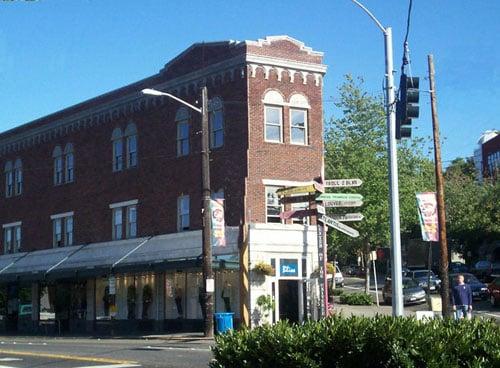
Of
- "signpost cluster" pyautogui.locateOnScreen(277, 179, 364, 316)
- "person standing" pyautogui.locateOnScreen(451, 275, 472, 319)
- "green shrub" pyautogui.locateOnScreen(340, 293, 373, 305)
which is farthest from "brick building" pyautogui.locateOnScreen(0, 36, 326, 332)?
"person standing" pyautogui.locateOnScreen(451, 275, 472, 319)

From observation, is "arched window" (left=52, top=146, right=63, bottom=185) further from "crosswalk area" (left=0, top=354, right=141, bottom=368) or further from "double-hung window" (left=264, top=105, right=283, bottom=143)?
"crosswalk area" (left=0, top=354, right=141, bottom=368)

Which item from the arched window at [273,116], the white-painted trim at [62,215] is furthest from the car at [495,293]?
the white-painted trim at [62,215]

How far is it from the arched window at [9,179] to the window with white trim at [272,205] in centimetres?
2115

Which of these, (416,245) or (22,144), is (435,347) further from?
(22,144)

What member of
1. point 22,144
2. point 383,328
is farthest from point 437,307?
point 22,144

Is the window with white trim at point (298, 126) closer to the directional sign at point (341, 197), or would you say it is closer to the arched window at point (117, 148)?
the directional sign at point (341, 197)

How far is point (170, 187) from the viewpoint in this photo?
112ft

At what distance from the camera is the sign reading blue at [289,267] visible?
102 feet

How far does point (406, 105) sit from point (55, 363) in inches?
387

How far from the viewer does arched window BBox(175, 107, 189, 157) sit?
110ft

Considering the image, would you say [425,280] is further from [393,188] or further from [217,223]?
[393,188]

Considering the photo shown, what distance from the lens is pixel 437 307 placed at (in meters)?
27.8

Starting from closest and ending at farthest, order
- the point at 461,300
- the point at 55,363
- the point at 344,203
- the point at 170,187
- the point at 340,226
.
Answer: the point at 55,363, the point at 461,300, the point at 340,226, the point at 344,203, the point at 170,187

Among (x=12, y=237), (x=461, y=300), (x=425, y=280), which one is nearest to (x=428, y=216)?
(x=461, y=300)
